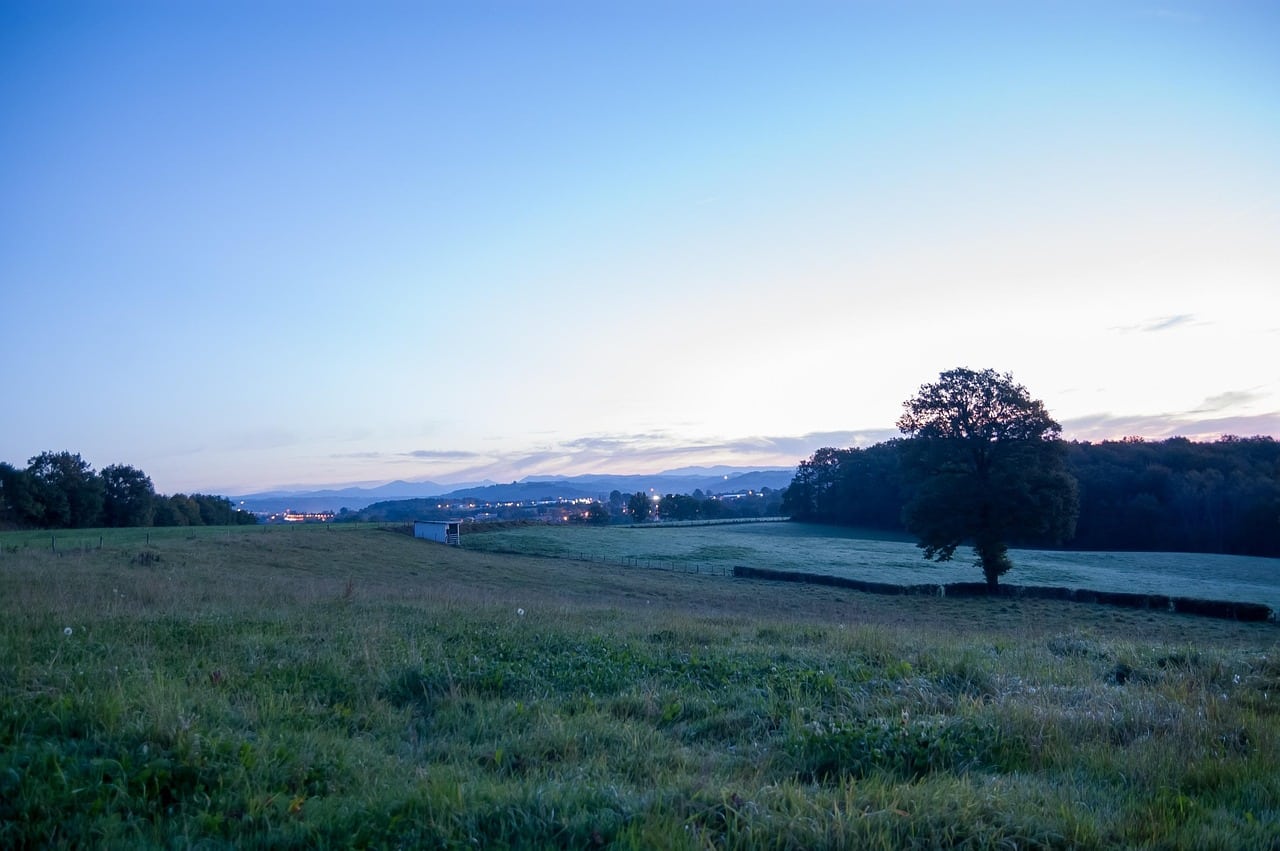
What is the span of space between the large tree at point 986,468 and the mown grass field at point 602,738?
2886cm

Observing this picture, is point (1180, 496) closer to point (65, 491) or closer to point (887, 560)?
point (887, 560)

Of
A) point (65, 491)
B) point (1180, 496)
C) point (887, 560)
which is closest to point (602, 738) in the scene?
point (887, 560)

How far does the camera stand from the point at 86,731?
5.91m

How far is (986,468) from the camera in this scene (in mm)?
40281

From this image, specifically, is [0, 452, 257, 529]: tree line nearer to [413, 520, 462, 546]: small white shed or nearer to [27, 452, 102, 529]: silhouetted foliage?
[27, 452, 102, 529]: silhouetted foliage

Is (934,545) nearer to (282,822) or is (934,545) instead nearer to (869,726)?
(869,726)

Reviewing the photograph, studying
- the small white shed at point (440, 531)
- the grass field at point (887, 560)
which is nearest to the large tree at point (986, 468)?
the grass field at point (887, 560)

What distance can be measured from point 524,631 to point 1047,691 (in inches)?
270

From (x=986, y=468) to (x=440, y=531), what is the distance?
51.7 metres

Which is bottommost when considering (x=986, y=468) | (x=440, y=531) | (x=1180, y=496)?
(x=440, y=531)

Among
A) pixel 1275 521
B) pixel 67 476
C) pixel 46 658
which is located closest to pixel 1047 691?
pixel 46 658

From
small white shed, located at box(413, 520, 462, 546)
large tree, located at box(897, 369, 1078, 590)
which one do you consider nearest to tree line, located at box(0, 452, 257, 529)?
small white shed, located at box(413, 520, 462, 546)

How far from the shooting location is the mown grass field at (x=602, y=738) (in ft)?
14.9

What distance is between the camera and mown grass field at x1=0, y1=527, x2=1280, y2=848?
4.54 m
